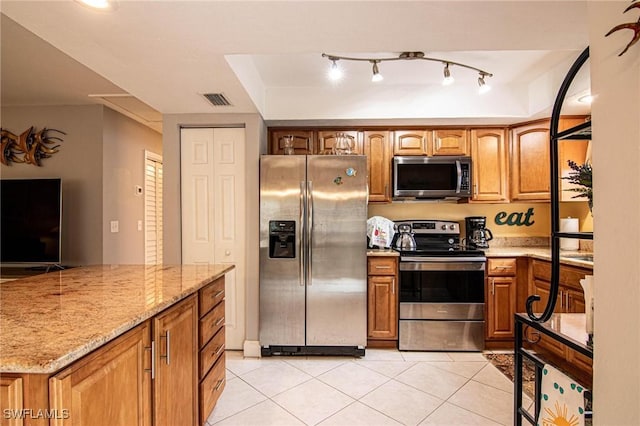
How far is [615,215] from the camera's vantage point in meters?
0.84

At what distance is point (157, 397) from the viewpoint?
1301mm

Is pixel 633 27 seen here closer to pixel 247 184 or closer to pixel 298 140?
pixel 247 184

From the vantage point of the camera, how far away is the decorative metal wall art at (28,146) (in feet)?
11.5

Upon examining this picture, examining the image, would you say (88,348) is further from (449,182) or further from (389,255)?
(449,182)

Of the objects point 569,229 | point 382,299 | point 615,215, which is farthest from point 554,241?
point 569,229

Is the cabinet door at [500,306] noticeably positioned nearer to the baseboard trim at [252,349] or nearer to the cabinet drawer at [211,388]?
the baseboard trim at [252,349]

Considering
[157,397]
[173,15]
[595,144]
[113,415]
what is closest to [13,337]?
[113,415]

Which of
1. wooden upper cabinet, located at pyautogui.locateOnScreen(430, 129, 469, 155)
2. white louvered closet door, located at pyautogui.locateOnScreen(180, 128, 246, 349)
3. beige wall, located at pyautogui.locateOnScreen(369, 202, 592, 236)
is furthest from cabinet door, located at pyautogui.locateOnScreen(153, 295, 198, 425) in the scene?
wooden upper cabinet, located at pyautogui.locateOnScreen(430, 129, 469, 155)

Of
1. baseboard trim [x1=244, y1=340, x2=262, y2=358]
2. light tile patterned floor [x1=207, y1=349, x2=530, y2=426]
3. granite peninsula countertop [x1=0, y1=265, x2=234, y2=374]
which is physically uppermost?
granite peninsula countertop [x1=0, y1=265, x2=234, y2=374]

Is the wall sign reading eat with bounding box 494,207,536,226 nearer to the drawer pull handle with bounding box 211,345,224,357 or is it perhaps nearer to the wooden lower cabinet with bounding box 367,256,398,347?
the wooden lower cabinet with bounding box 367,256,398,347

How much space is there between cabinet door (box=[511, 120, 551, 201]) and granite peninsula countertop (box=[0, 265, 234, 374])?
9.70 feet

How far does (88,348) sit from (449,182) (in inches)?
124

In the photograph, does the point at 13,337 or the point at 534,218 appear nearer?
the point at 13,337

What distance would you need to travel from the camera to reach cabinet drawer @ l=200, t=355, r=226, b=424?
1.77 meters
